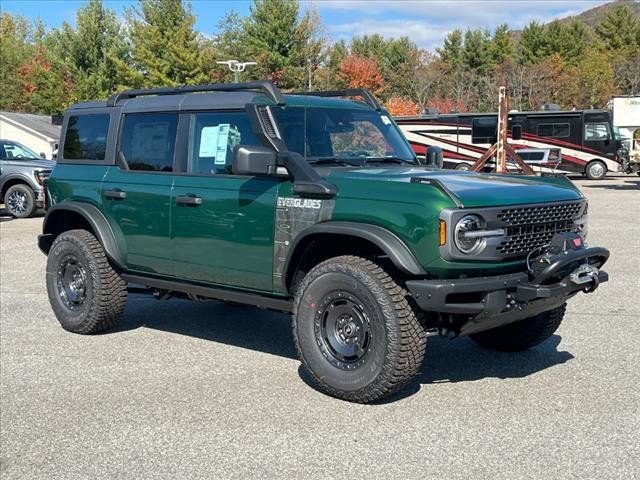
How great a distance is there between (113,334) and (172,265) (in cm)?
130

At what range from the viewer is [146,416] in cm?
477

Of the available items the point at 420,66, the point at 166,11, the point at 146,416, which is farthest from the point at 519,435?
the point at 420,66

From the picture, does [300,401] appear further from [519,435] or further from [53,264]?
[53,264]

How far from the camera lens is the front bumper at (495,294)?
4496 mm

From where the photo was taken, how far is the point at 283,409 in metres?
4.84

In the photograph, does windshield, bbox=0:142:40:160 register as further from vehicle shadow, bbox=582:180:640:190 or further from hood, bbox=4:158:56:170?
vehicle shadow, bbox=582:180:640:190

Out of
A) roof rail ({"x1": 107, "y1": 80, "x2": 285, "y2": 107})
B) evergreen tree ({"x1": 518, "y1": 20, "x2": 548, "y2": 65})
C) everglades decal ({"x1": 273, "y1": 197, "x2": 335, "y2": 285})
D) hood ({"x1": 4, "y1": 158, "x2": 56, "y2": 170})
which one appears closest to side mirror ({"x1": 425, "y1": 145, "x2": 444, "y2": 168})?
roof rail ({"x1": 107, "y1": 80, "x2": 285, "y2": 107})

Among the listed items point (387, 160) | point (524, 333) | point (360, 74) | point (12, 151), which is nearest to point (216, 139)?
point (387, 160)

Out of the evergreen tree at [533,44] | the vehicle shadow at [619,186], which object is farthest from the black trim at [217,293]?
the evergreen tree at [533,44]

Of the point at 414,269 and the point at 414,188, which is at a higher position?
the point at 414,188

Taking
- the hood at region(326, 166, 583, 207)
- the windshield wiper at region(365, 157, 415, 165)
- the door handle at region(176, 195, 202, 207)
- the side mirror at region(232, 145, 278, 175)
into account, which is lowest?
the door handle at region(176, 195, 202, 207)

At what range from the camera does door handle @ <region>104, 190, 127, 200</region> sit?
641 cm

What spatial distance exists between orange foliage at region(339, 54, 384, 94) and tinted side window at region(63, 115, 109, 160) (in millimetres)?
54556

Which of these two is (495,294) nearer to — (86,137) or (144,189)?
(144,189)
